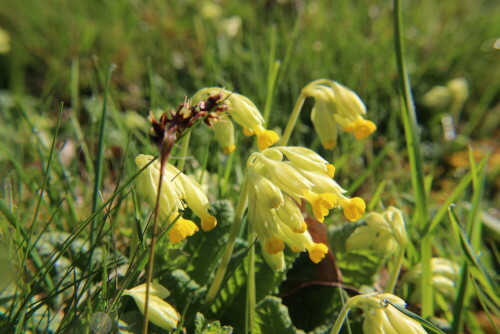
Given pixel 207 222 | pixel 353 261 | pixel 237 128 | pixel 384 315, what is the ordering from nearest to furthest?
pixel 384 315 → pixel 207 222 → pixel 353 261 → pixel 237 128

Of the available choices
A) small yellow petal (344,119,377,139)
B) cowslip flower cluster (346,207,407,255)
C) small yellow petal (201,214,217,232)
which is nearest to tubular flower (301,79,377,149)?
small yellow petal (344,119,377,139)

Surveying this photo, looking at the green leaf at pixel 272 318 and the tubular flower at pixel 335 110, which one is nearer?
the green leaf at pixel 272 318

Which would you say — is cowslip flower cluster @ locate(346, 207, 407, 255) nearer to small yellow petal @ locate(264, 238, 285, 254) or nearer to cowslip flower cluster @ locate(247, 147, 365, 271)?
cowslip flower cluster @ locate(247, 147, 365, 271)

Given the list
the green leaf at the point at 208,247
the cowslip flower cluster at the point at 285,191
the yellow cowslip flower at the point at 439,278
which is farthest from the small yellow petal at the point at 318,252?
A: the yellow cowslip flower at the point at 439,278

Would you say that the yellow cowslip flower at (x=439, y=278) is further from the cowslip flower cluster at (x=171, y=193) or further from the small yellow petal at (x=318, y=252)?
the cowslip flower cluster at (x=171, y=193)

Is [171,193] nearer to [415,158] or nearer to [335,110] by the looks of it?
[335,110]

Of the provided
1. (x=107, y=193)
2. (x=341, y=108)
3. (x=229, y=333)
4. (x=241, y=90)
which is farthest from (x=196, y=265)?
(x=241, y=90)

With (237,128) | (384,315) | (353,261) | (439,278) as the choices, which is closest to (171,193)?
(384,315)
